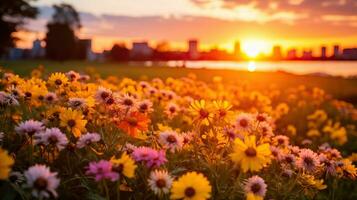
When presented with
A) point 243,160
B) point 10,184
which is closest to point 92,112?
point 10,184

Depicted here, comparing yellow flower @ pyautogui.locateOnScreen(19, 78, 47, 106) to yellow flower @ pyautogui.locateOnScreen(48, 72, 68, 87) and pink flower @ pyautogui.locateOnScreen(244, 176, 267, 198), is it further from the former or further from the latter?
pink flower @ pyautogui.locateOnScreen(244, 176, 267, 198)

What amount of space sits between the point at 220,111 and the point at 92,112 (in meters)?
1.02

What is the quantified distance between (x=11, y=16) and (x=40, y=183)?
39626mm

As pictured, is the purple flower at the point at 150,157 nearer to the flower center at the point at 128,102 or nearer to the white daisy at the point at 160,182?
the white daisy at the point at 160,182

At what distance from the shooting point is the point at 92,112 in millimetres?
3861

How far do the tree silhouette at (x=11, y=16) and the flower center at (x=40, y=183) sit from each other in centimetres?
3757

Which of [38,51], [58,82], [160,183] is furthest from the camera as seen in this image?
[38,51]

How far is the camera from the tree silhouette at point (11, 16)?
3756 cm

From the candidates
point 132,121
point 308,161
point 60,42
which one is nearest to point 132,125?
point 132,121

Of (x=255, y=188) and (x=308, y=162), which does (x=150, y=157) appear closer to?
(x=255, y=188)

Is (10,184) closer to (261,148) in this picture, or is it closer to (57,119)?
(57,119)

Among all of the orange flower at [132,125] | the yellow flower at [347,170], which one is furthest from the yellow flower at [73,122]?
the yellow flower at [347,170]

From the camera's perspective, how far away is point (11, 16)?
128ft

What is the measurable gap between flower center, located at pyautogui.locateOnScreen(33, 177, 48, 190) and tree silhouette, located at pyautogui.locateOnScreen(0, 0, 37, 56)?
37.6 metres
